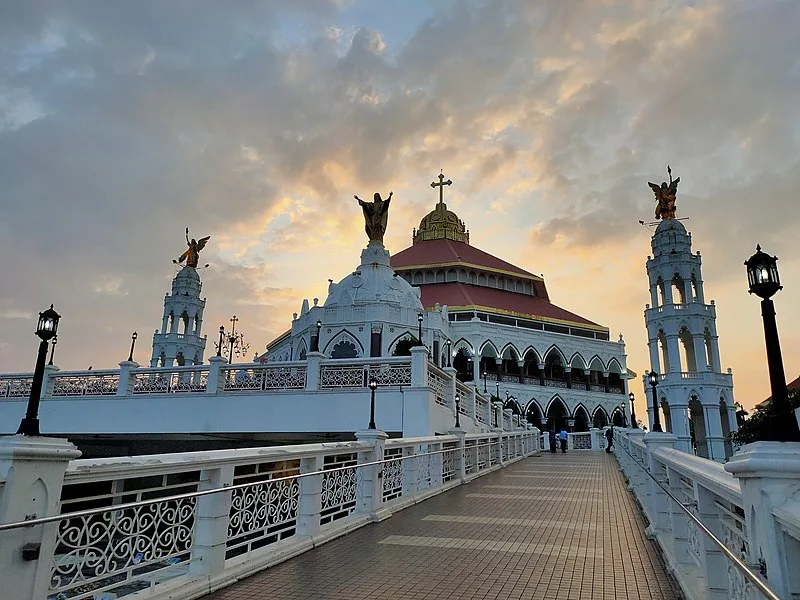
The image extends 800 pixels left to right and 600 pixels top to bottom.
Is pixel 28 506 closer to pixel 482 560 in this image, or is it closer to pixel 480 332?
pixel 482 560

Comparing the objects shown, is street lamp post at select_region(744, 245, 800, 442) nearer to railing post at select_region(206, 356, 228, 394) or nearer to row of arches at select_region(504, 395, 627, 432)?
railing post at select_region(206, 356, 228, 394)

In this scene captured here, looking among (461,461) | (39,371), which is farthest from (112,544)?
(461,461)

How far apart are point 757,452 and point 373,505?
5931 mm

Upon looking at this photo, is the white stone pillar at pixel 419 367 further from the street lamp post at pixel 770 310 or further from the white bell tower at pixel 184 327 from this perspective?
the white bell tower at pixel 184 327

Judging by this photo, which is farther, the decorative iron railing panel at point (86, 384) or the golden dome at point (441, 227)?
the golden dome at point (441, 227)

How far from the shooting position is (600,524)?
780 centimetres

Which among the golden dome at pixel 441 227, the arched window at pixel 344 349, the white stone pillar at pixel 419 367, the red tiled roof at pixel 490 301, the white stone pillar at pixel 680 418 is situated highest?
the golden dome at pixel 441 227

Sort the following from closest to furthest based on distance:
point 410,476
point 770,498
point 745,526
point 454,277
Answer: point 770,498
point 745,526
point 410,476
point 454,277

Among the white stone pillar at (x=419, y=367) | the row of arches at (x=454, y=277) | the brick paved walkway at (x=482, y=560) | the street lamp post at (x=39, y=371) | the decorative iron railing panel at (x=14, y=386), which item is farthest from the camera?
the row of arches at (x=454, y=277)

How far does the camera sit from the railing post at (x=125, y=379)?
16641 mm

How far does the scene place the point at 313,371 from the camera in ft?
50.1

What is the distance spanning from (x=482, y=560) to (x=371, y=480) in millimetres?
2677

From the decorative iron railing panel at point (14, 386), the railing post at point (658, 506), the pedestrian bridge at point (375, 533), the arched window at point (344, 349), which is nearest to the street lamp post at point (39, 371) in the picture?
the pedestrian bridge at point (375, 533)

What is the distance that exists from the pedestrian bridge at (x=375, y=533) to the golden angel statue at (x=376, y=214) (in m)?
26.2
